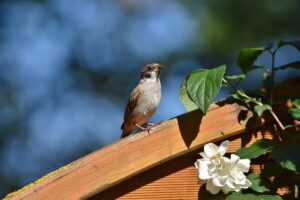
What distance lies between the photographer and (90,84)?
20.3 ft

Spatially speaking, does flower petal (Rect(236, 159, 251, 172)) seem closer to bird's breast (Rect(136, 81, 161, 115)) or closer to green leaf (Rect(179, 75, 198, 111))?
green leaf (Rect(179, 75, 198, 111))

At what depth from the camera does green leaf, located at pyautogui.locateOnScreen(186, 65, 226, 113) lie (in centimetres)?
203

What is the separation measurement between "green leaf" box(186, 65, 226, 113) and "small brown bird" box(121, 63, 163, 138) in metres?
1.32

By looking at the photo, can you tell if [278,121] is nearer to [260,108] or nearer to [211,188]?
[260,108]

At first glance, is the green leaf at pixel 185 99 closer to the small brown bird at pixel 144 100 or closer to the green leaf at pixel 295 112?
the green leaf at pixel 295 112

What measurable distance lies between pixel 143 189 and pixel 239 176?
26cm

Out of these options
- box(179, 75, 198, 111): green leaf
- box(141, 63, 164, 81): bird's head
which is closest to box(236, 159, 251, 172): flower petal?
box(179, 75, 198, 111): green leaf

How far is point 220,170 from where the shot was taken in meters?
2.03

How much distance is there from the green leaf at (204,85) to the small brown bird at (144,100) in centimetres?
132

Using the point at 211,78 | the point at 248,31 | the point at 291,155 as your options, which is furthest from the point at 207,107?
the point at 248,31

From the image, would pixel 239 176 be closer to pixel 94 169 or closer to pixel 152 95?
pixel 94 169

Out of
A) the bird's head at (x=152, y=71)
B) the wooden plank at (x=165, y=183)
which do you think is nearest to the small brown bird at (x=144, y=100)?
A: the bird's head at (x=152, y=71)

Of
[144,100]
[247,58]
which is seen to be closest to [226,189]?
[247,58]

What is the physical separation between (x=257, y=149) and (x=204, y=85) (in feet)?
0.74
